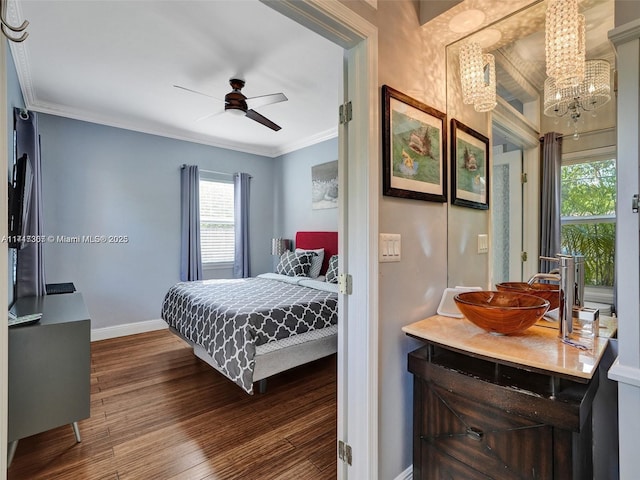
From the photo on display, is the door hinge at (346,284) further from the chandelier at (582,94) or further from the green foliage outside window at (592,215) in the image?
the chandelier at (582,94)

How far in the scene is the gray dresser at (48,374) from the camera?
1644 mm

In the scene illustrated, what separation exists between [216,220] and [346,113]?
3.87 m

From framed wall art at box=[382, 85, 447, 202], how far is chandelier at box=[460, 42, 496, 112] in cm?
23

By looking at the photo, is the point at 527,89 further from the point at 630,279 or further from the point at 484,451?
the point at 484,451

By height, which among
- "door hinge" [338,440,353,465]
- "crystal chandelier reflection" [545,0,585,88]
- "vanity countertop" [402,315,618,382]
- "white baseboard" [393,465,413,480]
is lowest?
"white baseboard" [393,465,413,480]

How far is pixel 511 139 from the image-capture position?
178cm

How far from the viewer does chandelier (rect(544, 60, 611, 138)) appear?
1.25 metres

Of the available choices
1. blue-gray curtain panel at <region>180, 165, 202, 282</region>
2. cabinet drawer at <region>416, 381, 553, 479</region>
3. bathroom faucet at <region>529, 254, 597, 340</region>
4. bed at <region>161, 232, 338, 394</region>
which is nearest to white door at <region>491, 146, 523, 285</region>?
bathroom faucet at <region>529, 254, 597, 340</region>

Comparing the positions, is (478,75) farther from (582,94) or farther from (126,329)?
(126,329)

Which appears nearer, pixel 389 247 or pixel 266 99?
pixel 389 247

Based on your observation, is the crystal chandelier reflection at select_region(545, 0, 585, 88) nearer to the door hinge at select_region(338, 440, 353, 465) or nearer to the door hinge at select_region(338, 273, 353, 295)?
the door hinge at select_region(338, 273, 353, 295)

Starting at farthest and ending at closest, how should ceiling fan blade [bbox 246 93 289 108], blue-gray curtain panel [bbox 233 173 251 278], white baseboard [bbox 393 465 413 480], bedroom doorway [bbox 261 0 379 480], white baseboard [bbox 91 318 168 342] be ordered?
blue-gray curtain panel [bbox 233 173 251 278], white baseboard [bbox 91 318 168 342], ceiling fan blade [bbox 246 93 289 108], white baseboard [bbox 393 465 413 480], bedroom doorway [bbox 261 0 379 480]

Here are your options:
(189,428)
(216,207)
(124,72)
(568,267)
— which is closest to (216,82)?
(124,72)

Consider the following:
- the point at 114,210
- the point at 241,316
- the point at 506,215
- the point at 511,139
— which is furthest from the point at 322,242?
the point at 511,139
